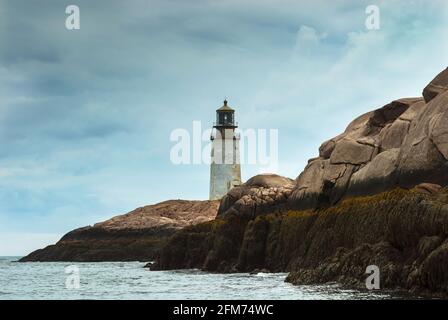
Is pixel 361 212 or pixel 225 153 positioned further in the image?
pixel 225 153

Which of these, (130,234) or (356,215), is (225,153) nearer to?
(130,234)

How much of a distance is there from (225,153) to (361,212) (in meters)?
60.6

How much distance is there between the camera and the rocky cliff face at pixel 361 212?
2488cm

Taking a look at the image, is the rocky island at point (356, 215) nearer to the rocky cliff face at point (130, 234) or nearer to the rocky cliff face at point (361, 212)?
the rocky cliff face at point (361, 212)

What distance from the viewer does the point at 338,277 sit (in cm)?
2861

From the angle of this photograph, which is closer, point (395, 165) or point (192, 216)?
point (395, 165)

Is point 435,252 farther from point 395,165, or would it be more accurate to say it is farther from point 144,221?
point 144,221

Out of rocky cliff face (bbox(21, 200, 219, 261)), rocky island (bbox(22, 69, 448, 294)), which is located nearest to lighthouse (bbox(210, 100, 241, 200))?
rocky cliff face (bbox(21, 200, 219, 261))

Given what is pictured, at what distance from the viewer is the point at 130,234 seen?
98.2 m

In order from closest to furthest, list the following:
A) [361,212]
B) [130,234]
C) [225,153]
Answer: [361,212] < [225,153] < [130,234]

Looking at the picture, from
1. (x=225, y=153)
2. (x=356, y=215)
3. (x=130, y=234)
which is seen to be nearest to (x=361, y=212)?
(x=356, y=215)

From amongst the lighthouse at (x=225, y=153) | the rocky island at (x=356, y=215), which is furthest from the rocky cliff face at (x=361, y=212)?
the lighthouse at (x=225, y=153)
